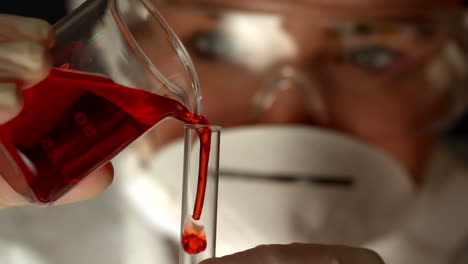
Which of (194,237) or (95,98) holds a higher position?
(95,98)

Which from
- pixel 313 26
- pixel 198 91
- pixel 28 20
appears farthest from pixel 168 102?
pixel 313 26

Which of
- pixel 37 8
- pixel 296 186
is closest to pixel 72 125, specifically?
pixel 296 186

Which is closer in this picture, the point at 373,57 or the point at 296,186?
the point at 296,186

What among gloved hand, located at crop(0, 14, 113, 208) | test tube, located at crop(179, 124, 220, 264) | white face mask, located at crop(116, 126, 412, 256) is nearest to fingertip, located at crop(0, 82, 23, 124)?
gloved hand, located at crop(0, 14, 113, 208)

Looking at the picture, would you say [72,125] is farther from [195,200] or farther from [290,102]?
[290,102]

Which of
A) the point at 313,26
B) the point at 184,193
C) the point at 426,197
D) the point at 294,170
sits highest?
the point at 313,26

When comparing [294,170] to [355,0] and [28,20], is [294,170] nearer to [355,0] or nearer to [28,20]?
[355,0]

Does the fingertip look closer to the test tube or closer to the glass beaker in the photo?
the glass beaker
